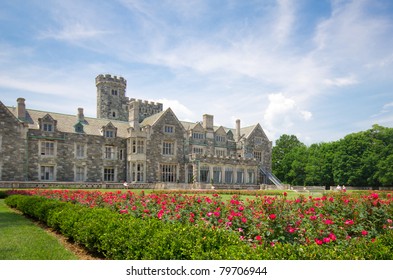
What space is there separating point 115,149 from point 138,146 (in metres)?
2.95

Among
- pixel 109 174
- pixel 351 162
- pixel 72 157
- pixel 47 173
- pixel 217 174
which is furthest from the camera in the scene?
pixel 351 162

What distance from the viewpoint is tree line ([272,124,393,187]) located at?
58.2 metres

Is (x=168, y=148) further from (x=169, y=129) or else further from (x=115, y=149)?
(x=115, y=149)

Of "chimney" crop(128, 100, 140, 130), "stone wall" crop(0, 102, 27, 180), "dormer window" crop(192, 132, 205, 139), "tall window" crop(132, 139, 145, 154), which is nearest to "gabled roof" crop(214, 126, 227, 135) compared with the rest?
"dormer window" crop(192, 132, 205, 139)

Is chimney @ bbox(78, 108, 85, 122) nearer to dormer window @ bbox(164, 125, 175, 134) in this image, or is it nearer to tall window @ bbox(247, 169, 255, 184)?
dormer window @ bbox(164, 125, 175, 134)

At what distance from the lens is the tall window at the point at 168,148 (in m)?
45.4

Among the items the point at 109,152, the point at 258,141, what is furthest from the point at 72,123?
the point at 258,141

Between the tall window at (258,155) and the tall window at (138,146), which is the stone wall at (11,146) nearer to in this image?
the tall window at (138,146)

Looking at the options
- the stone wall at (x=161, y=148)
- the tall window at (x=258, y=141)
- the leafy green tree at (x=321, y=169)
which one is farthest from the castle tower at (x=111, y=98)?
the leafy green tree at (x=321, y=169)

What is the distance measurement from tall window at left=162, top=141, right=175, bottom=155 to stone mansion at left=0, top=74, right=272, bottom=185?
0.11m

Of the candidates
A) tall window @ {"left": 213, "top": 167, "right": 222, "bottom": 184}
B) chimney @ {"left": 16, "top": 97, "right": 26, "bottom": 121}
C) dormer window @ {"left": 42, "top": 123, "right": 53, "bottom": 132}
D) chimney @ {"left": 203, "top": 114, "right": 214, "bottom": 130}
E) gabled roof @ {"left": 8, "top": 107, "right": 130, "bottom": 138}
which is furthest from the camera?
chimney @ {"left": 203, "top": 114, "right": 214, "bottom": 130}

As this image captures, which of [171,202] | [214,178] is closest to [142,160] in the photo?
[214,178]

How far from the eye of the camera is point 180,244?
253 inches

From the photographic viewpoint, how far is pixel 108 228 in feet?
28.1
